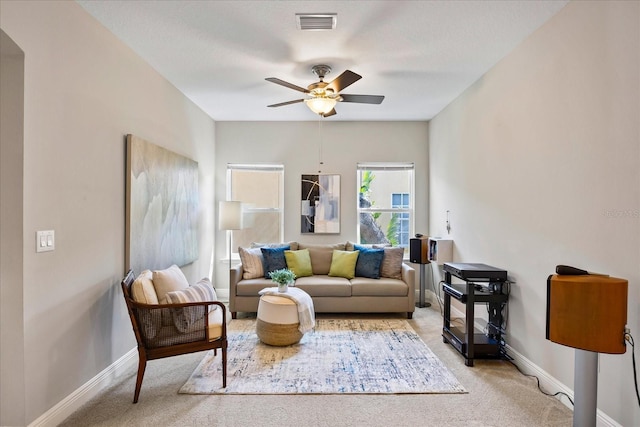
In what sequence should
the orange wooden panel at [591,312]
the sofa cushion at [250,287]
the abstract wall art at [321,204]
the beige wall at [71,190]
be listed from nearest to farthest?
1. the orange wooden panel at [591,312]
2. the beige wall at [71,190]
3. the sofa cushion at [250,287]
4. the abstract wall art at [321,204]

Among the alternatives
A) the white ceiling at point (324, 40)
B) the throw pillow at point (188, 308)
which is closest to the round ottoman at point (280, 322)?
the throw pillow at point (188, 308)

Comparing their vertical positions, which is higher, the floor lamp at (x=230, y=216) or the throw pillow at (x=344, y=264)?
the floor lamp at (x=230, y=216)

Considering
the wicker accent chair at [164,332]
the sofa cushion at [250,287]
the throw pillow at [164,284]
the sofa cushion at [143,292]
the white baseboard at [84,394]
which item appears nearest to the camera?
the white baseboard at [84,394]

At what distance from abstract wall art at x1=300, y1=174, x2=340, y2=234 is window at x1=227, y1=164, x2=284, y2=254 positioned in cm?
41

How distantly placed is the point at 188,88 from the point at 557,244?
402cm

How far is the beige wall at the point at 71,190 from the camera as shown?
6.92 feet

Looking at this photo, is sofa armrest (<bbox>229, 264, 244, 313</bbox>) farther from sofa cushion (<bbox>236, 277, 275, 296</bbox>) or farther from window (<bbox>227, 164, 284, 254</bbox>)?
window (<bbox>227, 164, 284, 254</bbox>)

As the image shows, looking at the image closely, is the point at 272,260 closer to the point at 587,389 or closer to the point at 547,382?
the point at 547,382

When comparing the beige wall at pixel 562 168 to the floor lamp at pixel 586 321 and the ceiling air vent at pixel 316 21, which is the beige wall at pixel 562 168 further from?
the ceiling air vent at pixel 316 21

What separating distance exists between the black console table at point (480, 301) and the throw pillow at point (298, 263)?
208 centimetres

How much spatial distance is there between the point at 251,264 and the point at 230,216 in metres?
0.80

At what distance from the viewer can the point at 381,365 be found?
10.4 feet

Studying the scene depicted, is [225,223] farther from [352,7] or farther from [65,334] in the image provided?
[352,7]

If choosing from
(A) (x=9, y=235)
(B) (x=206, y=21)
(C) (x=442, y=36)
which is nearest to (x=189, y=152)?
(B) (x=206, y=21)
